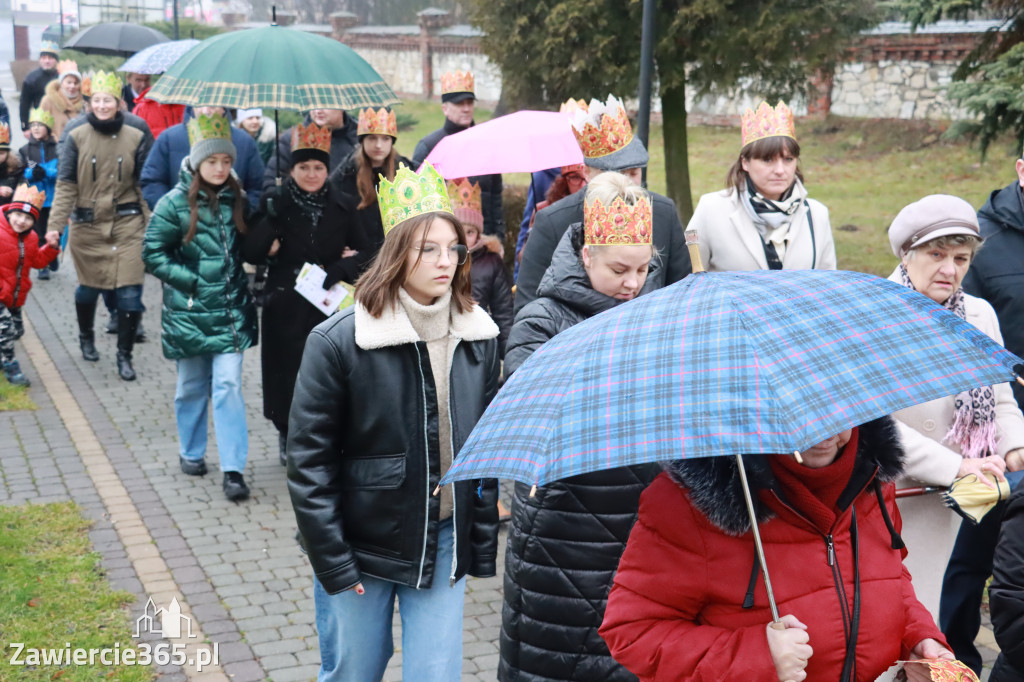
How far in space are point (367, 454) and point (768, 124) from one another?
9.36ft

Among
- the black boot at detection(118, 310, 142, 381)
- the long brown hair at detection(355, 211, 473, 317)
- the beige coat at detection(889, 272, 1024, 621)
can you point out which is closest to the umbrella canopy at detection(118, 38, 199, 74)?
the black boot at detection(118, 310, 142, 381)

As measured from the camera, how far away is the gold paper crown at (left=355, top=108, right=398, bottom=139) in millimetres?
7738

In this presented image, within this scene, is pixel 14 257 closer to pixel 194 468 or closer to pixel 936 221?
pixel 194 468

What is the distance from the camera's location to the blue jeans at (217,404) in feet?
24.1

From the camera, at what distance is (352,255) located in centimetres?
742

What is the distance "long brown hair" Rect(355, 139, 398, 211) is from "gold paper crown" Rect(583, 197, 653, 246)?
3.62m

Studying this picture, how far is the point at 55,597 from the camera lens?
573cm

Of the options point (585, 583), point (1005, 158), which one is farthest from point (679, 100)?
point (585, 583)

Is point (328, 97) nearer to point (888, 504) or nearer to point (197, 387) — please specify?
point (197, 387)

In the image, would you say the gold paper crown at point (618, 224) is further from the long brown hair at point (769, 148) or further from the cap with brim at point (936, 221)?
the long brown hair at point (769, 148)

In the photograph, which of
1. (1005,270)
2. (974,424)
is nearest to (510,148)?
(1005,270)

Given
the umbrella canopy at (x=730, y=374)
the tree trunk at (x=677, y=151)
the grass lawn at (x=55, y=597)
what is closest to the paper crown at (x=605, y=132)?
the grass lawn at (x=55, y=597)

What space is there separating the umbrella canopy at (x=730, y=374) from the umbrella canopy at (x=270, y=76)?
438 cm

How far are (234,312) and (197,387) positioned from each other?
60cm
